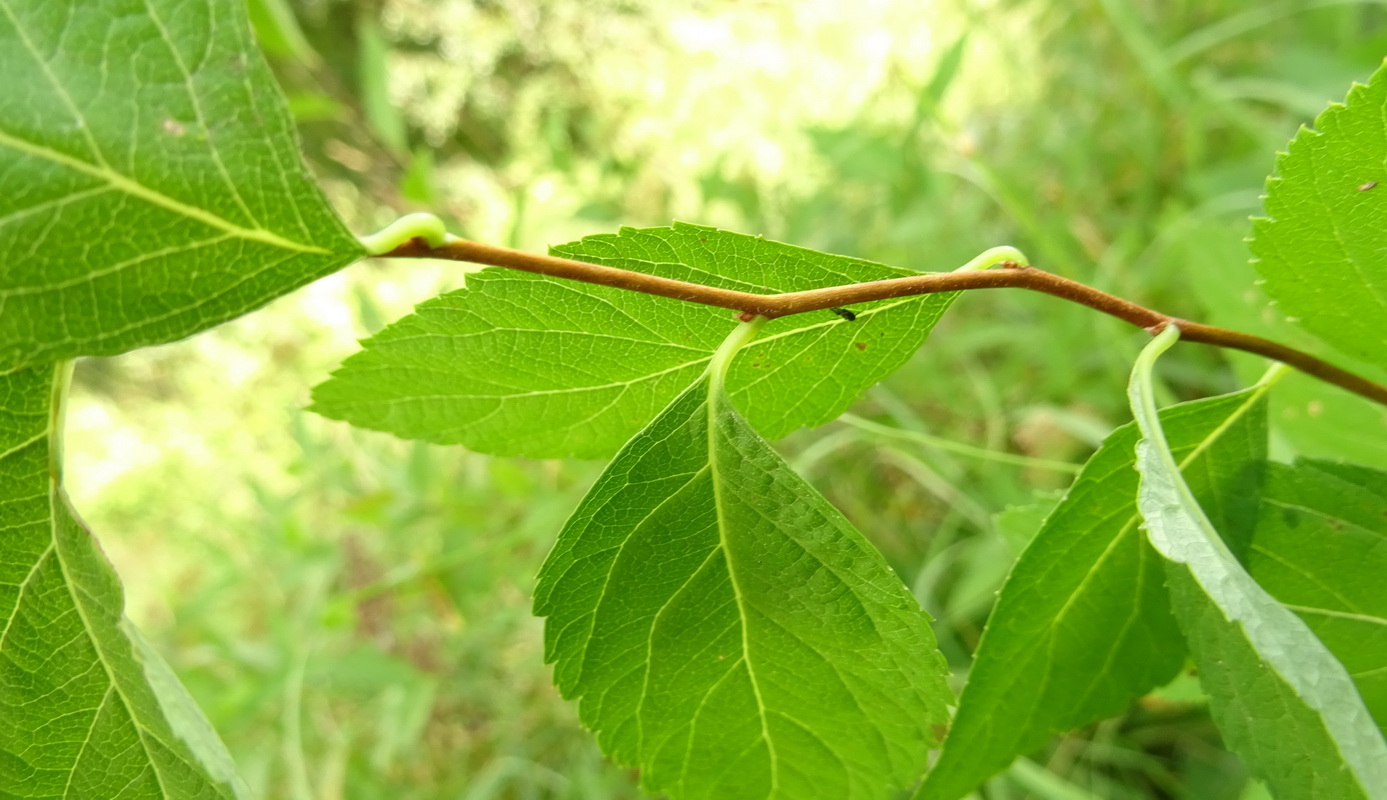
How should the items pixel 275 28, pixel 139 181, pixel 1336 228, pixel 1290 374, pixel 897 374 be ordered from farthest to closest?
pixel 897 374, pixel 275 28, pixel 1290 374, pixel 1336 228, pixel 139 181

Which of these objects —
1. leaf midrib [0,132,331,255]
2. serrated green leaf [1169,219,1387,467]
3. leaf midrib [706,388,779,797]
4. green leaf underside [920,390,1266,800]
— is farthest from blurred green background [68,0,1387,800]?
leaf midrib [0,132,331,255]

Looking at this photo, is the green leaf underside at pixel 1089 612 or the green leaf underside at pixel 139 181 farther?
the green leaf underside at pixel 1089 612

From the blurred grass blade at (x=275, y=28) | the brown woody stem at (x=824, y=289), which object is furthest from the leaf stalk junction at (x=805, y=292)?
the blurred grass blade at (x=275, y=28)

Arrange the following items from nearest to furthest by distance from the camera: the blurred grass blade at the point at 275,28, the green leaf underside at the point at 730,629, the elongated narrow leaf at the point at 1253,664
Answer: the elongated narrow leaf at the point at 1253,664, the green leaf underside at the point at 730,629, the blurred grass blade at the point at 275,28

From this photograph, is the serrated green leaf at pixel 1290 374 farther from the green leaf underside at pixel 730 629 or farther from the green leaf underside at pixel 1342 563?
the green leaf underside at pixel 730 629

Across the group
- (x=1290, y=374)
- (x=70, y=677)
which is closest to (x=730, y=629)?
(x=70, y=677)

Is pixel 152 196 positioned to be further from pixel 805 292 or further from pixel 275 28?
pixel 275 28
